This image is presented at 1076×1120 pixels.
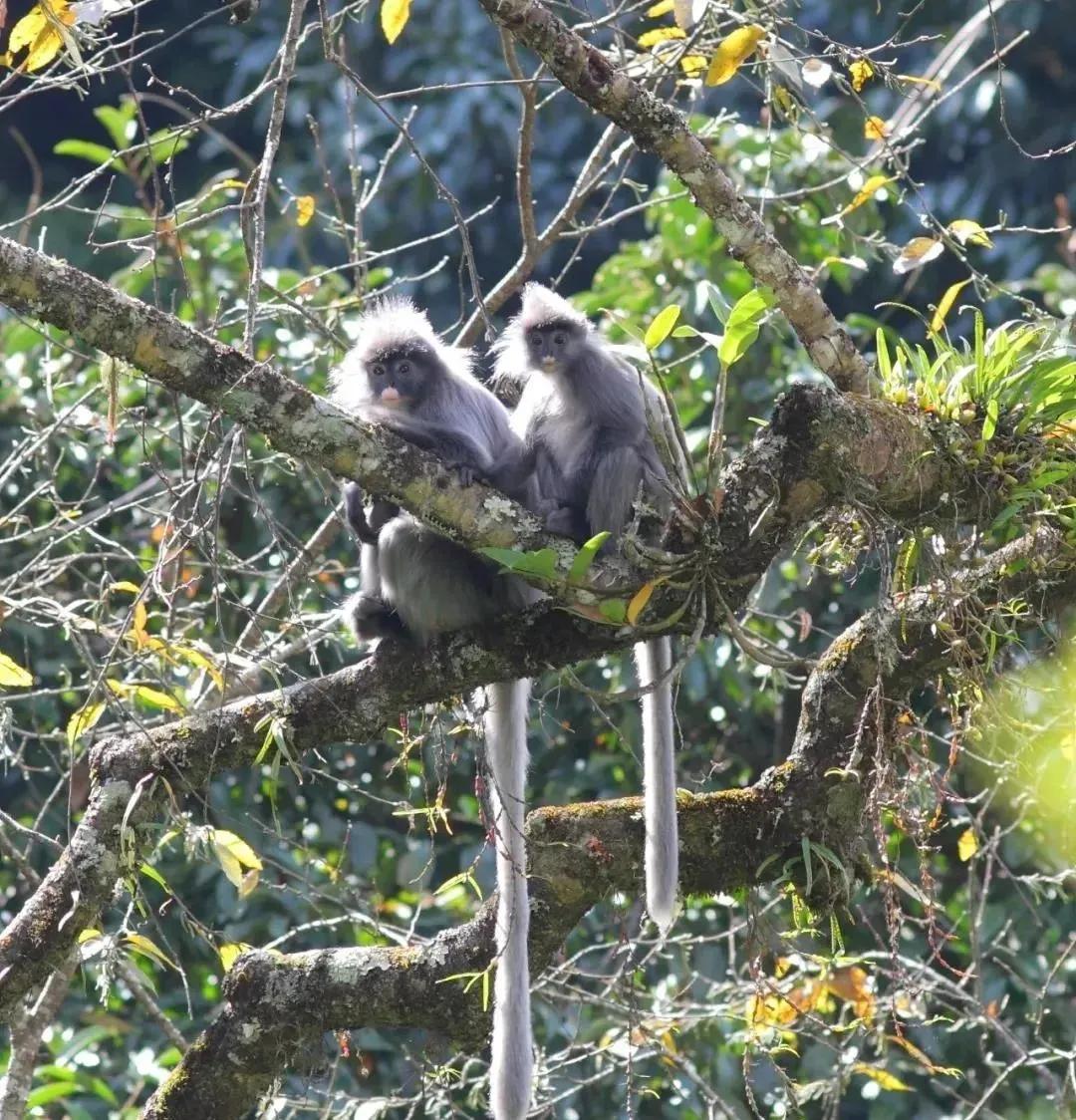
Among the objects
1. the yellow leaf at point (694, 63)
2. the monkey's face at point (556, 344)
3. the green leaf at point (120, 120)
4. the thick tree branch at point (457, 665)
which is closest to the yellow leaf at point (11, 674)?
the thick tree branch at point (457, 665)

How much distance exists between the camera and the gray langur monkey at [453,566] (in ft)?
10.9

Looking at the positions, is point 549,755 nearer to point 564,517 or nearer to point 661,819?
point 564,517

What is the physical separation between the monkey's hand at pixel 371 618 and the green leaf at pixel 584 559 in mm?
1203

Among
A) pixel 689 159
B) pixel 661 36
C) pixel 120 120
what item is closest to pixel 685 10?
pixel 689 159

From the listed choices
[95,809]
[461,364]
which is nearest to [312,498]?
[461,364]

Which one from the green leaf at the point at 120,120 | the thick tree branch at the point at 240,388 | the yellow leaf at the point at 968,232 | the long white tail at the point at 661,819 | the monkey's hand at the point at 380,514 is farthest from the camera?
the green leaf at the point at 120,120

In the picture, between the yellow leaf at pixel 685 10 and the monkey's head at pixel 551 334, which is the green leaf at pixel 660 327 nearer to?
the yellow leaf at pixel 685 10

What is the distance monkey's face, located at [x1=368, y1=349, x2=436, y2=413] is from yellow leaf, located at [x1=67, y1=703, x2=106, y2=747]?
43.6 inches

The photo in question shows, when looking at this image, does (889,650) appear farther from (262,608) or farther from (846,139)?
(846,139)

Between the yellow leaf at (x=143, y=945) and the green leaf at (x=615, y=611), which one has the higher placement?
the green leaf at (x=615, y=611)

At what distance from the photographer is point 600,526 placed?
3998 mm

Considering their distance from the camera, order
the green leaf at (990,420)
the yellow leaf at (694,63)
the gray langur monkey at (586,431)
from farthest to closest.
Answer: the yellow leaf at (694,63)
the gray langur monkey at (586,431)
the green leaf at (990,420)

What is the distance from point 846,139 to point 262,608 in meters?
4.67

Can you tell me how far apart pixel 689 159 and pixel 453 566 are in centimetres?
130
